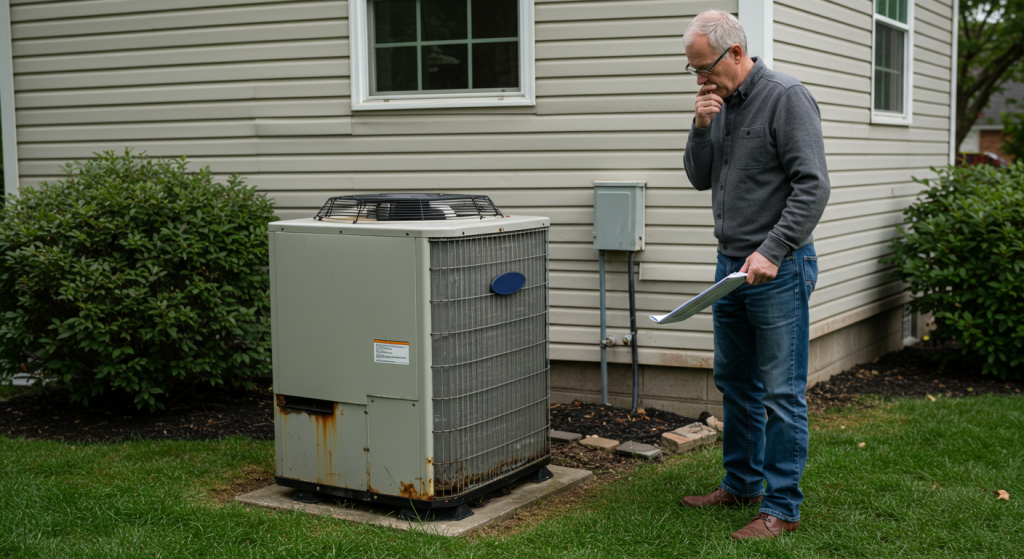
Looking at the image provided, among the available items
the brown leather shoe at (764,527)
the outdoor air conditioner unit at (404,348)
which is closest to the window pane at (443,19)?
the outdoor air conditioner unit at (404,348)

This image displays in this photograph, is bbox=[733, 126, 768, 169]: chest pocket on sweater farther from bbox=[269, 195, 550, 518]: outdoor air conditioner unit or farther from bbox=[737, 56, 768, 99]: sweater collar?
bbox=[269, 195, 550, 518]: outdoor air conditioner unit

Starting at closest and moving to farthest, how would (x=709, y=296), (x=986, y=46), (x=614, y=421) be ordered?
(x=709, y=296) < (x=614, y=421) < (x=986, y=46)

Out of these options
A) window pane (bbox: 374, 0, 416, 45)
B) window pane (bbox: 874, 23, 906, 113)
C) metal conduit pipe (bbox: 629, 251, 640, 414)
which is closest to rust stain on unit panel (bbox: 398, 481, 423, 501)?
metal conduit pipe (bbox: 629, 251, 640, 414)

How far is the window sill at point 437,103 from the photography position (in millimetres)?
5559

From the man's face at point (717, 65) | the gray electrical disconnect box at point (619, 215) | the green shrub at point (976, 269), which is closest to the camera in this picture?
the man's face at point (717, 65)

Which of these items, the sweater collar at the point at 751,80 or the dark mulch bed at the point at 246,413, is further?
the dark mulch bed at the point at 246,413

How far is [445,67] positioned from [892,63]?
3.86 meters

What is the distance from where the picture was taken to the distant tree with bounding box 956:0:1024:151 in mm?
17312

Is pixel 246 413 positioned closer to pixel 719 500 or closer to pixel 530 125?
pixel 530 125

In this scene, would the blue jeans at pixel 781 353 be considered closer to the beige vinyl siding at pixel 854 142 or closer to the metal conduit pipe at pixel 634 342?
the metal conduit pipe at pixel 634 342

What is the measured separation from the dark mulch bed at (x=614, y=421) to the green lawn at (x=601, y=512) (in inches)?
17.5

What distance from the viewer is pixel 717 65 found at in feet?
11.0

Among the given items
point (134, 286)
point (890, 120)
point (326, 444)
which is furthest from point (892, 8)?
point (134, 286)

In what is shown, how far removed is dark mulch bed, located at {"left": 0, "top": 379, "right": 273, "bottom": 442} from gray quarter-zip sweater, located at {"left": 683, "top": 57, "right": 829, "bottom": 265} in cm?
290
